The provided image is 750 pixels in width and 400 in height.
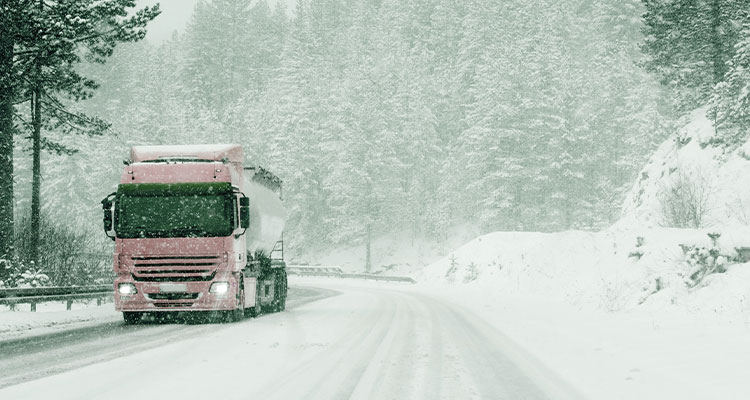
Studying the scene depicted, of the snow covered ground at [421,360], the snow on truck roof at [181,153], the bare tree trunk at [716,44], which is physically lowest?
the snow covered ground at [421,360]

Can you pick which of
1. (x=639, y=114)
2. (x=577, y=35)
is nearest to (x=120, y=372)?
(x=639, y=114)

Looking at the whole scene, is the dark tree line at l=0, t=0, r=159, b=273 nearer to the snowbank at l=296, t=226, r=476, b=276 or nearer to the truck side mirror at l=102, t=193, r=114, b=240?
the truck side mirror at l=102, t=193, r=114, b=240

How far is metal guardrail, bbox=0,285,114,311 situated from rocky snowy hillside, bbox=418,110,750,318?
1411 cm

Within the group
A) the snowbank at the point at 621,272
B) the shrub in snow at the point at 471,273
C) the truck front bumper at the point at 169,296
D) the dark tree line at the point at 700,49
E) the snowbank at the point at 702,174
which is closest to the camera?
the truck front bumper at the point at 169,296

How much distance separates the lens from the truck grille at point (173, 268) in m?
15.2

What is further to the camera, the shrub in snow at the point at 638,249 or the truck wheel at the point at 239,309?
the shrub in snow at the point at 638,249

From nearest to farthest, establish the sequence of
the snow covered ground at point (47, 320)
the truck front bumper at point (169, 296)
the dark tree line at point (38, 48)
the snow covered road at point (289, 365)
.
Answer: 1. the snow covered road at point (289, 365)
2. the snow covered ground at point (47, 320)
3. the truck front bumper at point (169, 296)
4. the dark tree line at point (38, 48)

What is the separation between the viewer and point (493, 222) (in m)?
58.2

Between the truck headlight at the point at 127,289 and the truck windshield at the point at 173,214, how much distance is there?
1.01m

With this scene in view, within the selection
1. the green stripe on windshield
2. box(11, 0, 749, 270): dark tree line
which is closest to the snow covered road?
the green stripe on windshield

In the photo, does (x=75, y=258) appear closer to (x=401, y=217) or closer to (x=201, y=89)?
(x=401, y=217)

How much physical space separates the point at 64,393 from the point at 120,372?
1425mm

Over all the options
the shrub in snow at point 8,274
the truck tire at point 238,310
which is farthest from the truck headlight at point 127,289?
the shrub in snow at point 8,274

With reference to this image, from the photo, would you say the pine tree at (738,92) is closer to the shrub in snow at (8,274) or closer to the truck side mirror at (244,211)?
the truck side mirror at (244,211)
